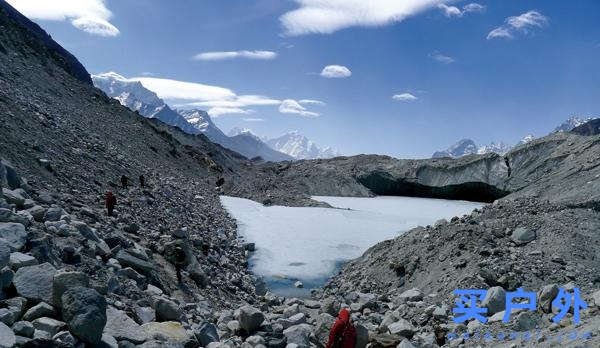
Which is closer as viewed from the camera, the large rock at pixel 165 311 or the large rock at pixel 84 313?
the large rock at pixel 84 313

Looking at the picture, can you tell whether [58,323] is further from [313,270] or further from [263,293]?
[313,270]

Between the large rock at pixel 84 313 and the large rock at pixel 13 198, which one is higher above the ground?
the large rock at pixel 13 198

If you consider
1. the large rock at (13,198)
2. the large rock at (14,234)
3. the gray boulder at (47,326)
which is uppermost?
the large rock at (13,198)

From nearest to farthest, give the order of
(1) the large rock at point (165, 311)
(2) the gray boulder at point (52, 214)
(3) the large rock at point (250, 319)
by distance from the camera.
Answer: (1) the large rock at point (165, 311) < (3) the large rock at point (250, 319) < (2) the gray boulder at point (52, 214)

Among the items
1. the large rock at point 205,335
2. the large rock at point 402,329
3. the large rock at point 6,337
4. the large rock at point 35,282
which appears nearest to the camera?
the large rock at point 6,337

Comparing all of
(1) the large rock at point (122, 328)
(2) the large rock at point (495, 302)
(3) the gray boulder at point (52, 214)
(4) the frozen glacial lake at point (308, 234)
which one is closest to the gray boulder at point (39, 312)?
(1) the large rock at point (122, 328)

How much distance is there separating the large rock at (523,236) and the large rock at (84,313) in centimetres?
1384

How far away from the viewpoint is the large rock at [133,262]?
11.5 metres

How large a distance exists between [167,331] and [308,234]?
22.4 metres

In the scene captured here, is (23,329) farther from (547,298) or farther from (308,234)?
(308,234)

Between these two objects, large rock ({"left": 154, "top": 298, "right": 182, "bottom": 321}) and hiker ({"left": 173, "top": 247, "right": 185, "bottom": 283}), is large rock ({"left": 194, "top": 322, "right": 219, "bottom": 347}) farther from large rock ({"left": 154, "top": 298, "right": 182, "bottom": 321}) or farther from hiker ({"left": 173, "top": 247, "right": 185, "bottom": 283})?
hiker ({"left": 173, "top": 247, "right": 185, "bottom": 283})

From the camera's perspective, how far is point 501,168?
5509 cm

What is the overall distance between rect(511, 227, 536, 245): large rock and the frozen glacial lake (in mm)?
8551

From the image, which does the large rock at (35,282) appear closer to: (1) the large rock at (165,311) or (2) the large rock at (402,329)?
(1) the large rock at (165,311)
